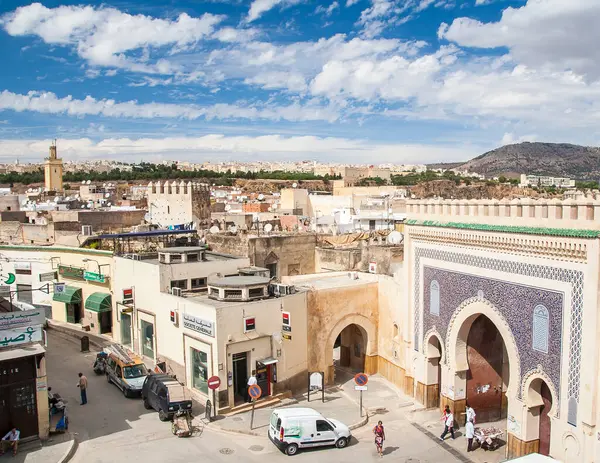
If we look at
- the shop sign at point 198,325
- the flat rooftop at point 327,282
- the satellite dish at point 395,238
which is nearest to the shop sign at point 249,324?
the shop sign at point 198,325

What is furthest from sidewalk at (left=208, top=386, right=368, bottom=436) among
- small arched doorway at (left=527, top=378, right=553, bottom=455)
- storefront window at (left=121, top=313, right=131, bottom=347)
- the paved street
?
storefront window at (left=121, top=313, right=131, bottom=347)

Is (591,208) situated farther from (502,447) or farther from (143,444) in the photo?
(143,444)

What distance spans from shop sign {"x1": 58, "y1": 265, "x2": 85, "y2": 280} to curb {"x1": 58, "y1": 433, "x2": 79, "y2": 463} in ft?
34.1

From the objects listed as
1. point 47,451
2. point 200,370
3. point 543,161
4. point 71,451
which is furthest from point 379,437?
point 543,161

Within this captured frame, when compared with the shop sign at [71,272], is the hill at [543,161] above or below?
above

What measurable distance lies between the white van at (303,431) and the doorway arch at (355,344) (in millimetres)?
4354

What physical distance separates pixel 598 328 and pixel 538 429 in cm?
333

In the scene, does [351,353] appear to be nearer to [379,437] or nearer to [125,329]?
[379,437]

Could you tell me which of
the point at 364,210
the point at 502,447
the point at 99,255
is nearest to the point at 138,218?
the point at 364,210

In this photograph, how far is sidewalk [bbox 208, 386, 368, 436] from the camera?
14383 mm

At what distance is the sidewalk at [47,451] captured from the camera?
12156mm

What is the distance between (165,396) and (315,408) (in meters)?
4.26

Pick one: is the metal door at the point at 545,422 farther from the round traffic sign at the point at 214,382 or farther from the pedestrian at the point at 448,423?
the round traffic sign at the point at 214,382

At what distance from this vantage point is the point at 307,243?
24844 mm
